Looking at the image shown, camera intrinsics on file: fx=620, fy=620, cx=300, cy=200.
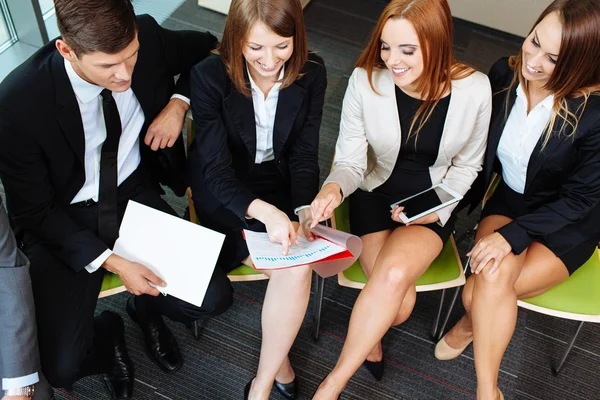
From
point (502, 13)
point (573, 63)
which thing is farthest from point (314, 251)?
point (502, 13)

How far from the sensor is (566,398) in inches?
96.2

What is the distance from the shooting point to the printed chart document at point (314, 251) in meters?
1.83

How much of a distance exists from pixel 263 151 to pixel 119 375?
98 centimetres

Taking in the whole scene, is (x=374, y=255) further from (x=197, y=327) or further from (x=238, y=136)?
(x=197, y=327)

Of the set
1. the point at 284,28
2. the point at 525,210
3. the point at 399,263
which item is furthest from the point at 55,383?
the point at 525,210

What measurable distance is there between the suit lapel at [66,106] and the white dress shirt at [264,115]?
56 cm

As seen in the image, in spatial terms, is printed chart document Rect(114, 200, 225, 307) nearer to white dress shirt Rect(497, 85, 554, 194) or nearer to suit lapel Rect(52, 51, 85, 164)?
suit lapel Rect(52, 51, 85, 164)

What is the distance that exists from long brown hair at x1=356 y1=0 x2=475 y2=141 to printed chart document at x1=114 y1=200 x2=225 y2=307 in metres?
0.78

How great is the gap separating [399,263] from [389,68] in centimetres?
64

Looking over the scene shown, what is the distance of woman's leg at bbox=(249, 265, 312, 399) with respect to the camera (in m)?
2.06

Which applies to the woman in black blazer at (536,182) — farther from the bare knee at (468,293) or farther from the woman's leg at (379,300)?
the woman's leg at (379,300)

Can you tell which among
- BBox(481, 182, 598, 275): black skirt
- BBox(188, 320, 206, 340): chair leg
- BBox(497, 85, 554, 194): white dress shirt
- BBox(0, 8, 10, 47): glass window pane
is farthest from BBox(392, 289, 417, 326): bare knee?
BBox(0, 8, 10, 47): glass window pane

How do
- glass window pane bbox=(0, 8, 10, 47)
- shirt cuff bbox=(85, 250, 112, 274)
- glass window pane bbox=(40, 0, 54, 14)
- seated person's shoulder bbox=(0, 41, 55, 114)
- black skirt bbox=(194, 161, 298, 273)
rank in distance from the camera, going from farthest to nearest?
glass window pane bbox=(40, 0, 54, 14) → glass window pane bbox=(0, 8, 10, 47) → black skirt bbox=(194, 161, 298, 273) → shirt cuff bbox=(85, 250, 112, 274) → seated person's shoulder bbox=(0, 41, 55, 114)

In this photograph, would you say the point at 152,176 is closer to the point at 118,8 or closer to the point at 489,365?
the point at 118,8
